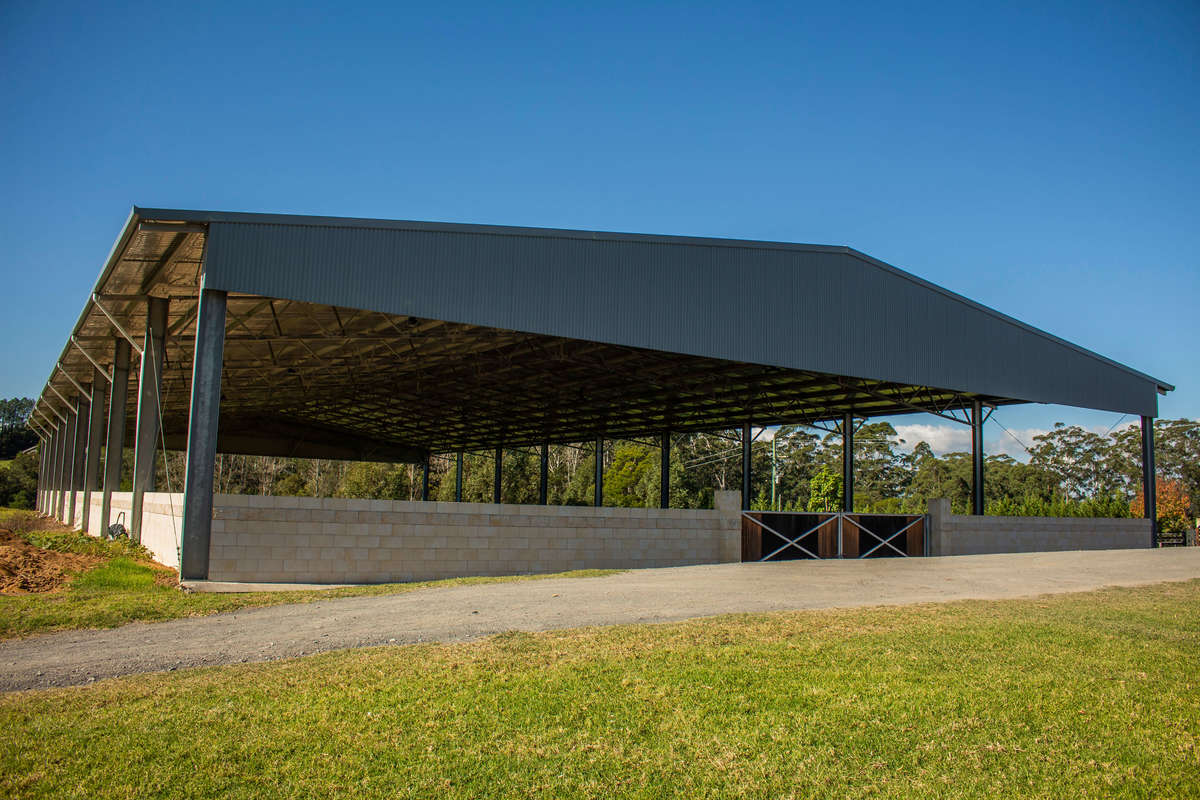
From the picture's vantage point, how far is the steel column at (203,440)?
560 inches

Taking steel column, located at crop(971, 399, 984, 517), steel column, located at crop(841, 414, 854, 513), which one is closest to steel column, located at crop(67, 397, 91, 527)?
steel column, located at crop(841, 414, 854, 513)

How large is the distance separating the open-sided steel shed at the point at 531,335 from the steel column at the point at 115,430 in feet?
0.31

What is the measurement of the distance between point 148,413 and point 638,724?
1738cm

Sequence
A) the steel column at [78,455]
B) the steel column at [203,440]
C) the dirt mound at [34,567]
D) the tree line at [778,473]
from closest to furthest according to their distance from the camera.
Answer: the dirt mound at [34,567] < the steel column at [203,440] < the steel column at [78,455] < the tree line at [778,473]

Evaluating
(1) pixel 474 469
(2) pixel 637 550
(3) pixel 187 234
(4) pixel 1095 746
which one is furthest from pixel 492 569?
(1) pixel 474 469

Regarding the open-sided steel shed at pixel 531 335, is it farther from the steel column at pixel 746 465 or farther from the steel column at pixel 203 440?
the steel column at pixel 746 465

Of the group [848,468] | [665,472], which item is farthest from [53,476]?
[848,468]

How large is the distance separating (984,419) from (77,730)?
27.3 metres

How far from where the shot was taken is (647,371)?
26.6 m

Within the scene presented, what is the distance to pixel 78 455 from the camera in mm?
38688

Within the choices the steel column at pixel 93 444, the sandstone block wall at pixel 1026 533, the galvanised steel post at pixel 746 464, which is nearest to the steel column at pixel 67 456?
the steel column at pixel 93 444

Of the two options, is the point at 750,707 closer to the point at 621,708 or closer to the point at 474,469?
the point at 621,708

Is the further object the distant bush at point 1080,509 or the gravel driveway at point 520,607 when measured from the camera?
the distant bush at point 1080,509

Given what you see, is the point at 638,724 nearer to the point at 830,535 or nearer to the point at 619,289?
the point at 619,289
